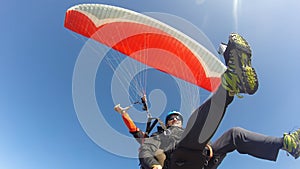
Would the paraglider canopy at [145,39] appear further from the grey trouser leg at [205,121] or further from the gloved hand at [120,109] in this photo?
the grey trouser leg at [205,121]

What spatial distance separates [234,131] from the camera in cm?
352

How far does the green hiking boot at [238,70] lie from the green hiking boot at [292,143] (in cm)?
63

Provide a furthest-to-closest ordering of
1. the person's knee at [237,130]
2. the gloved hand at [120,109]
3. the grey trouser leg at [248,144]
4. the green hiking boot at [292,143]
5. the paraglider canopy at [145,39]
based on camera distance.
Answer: the paraglider canopy at [145,39] < the gloved hand at [120,109] < the person's knee at [237,130] < the grey trouser leg at [248,144] < the green hiking boot at [292,143]

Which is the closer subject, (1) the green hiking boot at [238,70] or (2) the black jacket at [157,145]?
(1) the green hiking boot at [238,70]

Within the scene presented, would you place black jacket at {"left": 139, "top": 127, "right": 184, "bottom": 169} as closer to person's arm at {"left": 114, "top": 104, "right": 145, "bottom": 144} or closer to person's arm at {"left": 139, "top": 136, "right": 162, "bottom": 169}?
person's arm at {"left": 139, "top": 136, "right": 162, "bottom": 169}

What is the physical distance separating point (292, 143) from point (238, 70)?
39.2 inches

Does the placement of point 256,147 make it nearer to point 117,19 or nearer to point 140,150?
point 140,150

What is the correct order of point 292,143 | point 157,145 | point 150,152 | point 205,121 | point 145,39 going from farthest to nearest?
1. point 145,39
2. point 157,145
3. point 150,152
4. point 205,121
5. point 292,143

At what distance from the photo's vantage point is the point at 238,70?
320 centimetres

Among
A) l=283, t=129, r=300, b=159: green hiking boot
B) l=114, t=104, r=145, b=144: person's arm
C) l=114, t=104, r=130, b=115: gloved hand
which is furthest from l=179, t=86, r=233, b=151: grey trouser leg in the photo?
l=114, t=104, r=130, b=115: gloved hand

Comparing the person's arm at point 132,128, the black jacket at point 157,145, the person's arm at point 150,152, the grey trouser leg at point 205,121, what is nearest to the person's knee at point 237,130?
the grey trouser leg at point 205,121

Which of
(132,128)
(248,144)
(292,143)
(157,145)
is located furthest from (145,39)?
(292,143)

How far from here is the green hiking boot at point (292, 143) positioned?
300 cm

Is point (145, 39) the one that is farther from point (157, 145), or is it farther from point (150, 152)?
point (150, 152)
